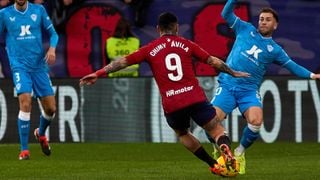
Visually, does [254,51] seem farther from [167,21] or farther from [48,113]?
[48,113]

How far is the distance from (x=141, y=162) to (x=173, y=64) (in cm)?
324

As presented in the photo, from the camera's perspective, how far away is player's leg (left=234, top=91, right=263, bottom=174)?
13547 millimetres

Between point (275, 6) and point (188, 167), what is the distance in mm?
6610

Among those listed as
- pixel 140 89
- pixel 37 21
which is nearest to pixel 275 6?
pixel 140 89

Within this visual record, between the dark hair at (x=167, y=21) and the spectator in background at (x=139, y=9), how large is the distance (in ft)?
25.6

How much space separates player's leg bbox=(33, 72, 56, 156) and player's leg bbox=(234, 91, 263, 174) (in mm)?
3527

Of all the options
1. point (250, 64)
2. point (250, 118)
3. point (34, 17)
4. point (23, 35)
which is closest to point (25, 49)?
point (23, 35)

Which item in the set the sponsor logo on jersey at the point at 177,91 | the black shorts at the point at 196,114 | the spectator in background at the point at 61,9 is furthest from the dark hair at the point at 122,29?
the sponsor logo on jersey at the point at 177,91

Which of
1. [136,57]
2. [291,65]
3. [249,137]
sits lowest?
[249,137]

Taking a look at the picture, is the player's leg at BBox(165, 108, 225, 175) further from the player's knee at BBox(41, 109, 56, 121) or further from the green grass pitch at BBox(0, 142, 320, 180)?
the player's knee at BBox(41, 109, 56, 121)

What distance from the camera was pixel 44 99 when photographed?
16.1 metres

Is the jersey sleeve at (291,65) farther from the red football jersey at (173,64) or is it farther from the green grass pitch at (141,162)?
the red football jersey at (173,64)

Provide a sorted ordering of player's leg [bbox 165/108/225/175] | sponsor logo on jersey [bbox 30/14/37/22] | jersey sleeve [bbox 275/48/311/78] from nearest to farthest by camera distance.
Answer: player's leg [bbox 165/108/225/175] → jersey sleeve [bbox 275/48/311/78] → sponsor logo on jersey [bbox 30/14/37/22]

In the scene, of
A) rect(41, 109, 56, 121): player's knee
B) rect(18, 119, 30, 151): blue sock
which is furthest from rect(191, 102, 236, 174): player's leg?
rect(41, 109, 56, 121): player's knee
